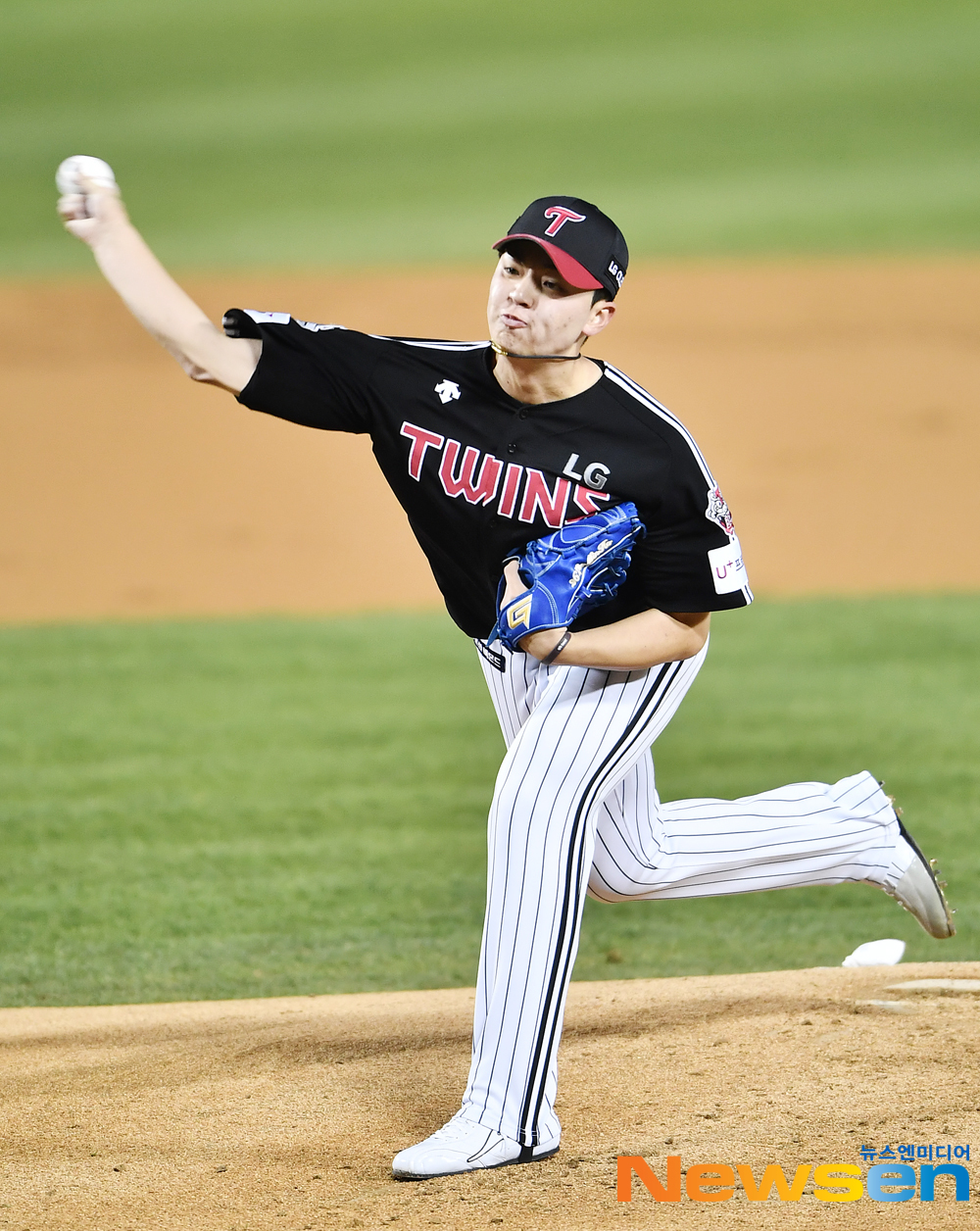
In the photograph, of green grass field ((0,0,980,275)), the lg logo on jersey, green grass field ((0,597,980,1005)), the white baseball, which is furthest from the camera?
green grass field ((0,0,980,275))

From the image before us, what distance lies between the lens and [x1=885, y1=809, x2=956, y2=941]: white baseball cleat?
3.59m

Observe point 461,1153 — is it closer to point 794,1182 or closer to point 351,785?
point 794,1182

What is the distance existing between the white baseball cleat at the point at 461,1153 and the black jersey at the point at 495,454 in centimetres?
99

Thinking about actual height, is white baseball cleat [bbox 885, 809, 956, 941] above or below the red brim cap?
below

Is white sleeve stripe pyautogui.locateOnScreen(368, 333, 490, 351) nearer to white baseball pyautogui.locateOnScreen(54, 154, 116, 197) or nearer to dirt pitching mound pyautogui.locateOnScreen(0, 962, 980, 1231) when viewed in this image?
white baseball pyautogui.locateOnScreen(54, 154, 116, 197)

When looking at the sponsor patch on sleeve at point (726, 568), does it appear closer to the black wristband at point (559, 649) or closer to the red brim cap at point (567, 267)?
the black wristband at point (559, 649)

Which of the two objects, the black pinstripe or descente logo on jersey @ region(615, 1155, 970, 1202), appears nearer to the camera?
descente logo on jersey @ region(615, 1155, 970, 1202)

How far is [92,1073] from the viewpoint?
137 inches

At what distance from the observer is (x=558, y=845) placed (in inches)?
115

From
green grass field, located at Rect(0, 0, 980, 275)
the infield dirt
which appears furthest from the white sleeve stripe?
green grass field, located at Rect(0, 0, 980, 275)

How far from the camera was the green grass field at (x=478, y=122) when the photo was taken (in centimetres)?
1962

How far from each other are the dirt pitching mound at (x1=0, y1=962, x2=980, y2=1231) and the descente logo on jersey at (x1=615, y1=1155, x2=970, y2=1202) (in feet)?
0.08

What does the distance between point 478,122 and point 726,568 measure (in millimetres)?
22297

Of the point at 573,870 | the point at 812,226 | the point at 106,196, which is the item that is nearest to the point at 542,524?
the point at 573,870
